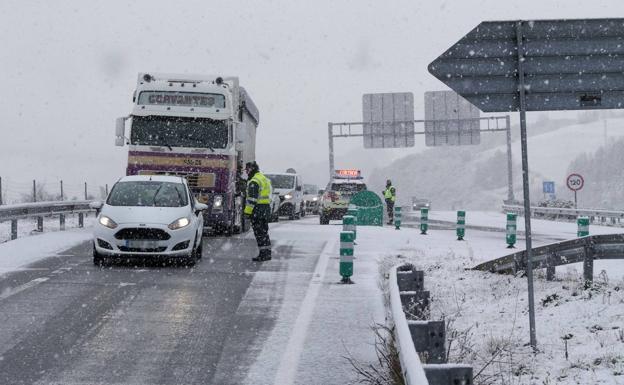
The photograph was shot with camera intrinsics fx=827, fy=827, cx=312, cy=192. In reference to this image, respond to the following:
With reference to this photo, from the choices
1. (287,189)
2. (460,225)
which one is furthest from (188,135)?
(287,189)

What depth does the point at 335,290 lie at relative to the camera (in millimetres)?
11359

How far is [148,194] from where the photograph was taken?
49.5 ft

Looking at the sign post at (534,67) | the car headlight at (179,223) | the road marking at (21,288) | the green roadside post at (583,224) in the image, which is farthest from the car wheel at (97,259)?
the green roadside post at (583,224)

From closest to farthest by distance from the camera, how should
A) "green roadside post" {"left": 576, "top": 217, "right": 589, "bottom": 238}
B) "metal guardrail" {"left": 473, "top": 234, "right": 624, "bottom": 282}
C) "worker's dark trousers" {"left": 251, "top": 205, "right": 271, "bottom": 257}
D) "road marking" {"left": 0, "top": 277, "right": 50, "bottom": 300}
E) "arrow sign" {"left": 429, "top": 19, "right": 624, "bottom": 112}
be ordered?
1. "arrow sign" {"left": 429, "top": 19, "right": 624, "bottom": 112}
2. "road marking" {"left": 0, "top": 277, "right": 50, "bottom": 300}
3. "metal guardrail" {"left": 473, "top": 234, "right": 624, "bottom": 282}
4. "worker's dark trousers" {"left": 251, "top": 205, "right": 271, "bottom": 257}
5. "green roadside post" {"left": 576, "top": 217, "right": 589, "bottom": 238}

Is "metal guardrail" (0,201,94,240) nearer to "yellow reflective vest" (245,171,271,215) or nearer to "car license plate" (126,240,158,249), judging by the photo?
"car license plate" (126,240,158,249)

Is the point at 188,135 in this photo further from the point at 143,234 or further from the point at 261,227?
the point at 143,234

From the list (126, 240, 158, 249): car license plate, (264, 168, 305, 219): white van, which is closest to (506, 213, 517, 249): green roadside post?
(126, 240, 158, 249): car license plate

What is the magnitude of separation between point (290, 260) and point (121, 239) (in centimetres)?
333

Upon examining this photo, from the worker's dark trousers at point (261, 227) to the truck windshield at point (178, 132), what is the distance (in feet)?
16.4

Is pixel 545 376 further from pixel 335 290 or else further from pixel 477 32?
pixel 335 290

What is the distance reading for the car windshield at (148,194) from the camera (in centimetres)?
1472

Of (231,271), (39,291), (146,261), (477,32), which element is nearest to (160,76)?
(146,261)

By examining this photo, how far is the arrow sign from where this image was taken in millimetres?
7430

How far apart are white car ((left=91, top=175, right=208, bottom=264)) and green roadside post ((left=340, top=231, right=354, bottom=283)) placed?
2.95 m
